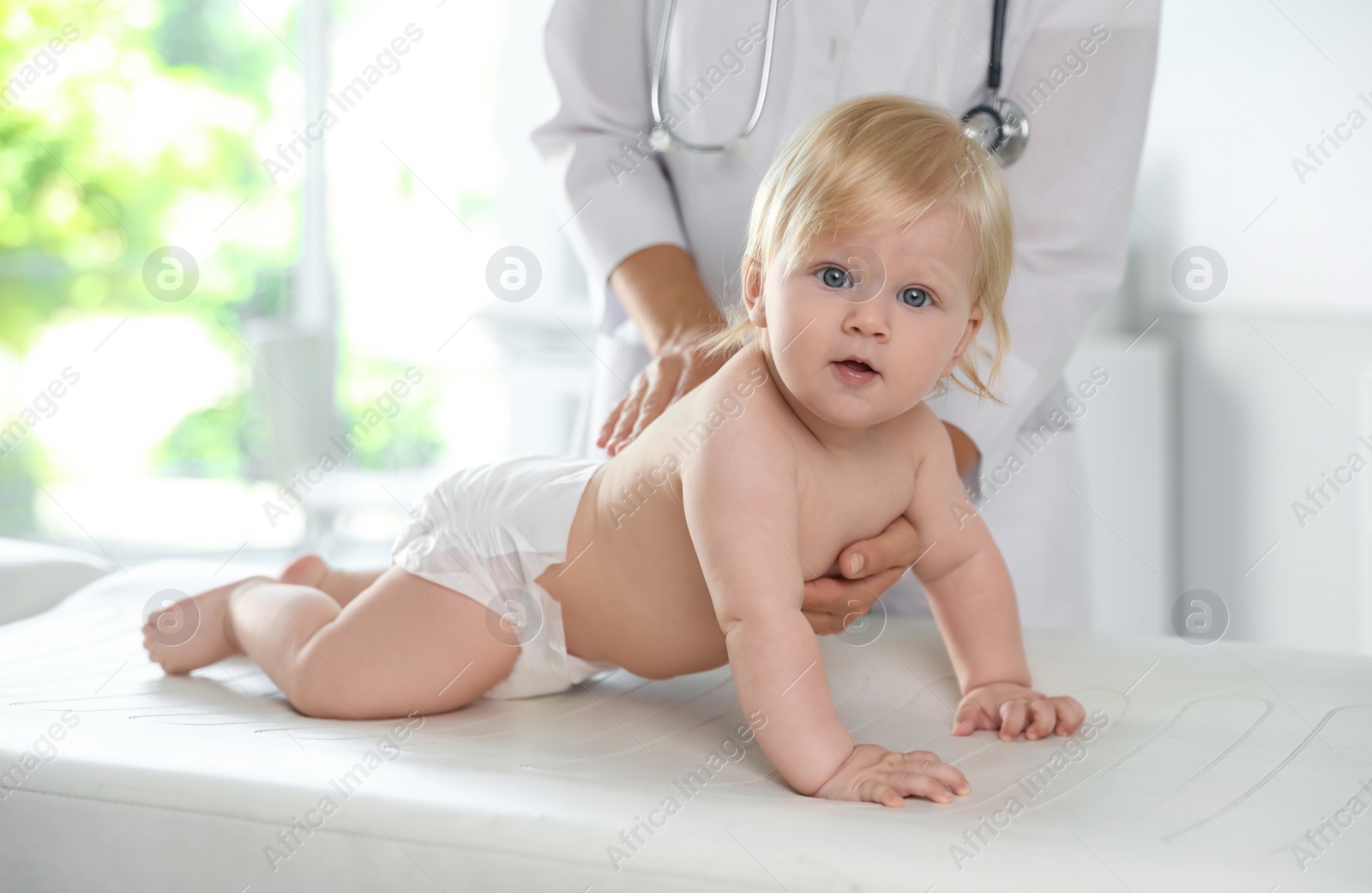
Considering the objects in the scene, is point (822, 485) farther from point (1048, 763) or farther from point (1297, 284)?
point (1297, 284)

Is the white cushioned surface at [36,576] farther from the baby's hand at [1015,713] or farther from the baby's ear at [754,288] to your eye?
the baby's hand at [1015,713]

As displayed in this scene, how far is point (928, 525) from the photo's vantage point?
968mm

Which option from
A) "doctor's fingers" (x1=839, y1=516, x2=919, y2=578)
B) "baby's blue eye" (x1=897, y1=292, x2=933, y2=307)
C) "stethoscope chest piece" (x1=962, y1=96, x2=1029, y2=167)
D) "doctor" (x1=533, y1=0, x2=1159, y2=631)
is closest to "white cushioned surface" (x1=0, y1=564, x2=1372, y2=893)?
"doctor's fingers" (x1=839, y1=516, x2=919, y2=578)

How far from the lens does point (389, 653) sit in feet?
3.17

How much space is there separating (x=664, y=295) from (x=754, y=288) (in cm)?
29

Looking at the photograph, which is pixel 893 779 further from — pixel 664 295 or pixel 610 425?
pixel 664 295

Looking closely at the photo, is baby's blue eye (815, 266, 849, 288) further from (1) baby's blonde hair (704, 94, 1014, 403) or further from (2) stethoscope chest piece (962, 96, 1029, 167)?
(2) stethoscope chest piece (962, 96, 1029, 167)

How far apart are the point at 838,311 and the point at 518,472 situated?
1.33 ft

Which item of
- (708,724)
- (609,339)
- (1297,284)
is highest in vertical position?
(1297,284)

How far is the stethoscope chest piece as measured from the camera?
3.67 feet

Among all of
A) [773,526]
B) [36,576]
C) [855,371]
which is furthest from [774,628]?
[36,576]

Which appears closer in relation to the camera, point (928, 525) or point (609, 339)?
point (928, 525)

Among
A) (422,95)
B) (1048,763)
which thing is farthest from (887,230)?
(422,95)

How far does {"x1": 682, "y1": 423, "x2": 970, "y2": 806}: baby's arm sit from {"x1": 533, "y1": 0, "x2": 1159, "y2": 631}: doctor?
9.4 inches
